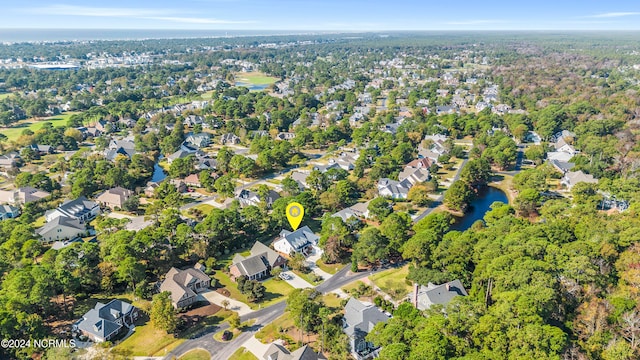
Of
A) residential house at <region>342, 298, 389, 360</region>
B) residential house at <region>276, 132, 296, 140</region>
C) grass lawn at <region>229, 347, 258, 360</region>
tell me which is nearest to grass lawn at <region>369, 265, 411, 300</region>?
residential house at <region>342, 298, 389, 360</region>

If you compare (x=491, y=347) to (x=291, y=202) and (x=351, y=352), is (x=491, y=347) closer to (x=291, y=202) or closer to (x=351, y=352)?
(x=351, y=352)

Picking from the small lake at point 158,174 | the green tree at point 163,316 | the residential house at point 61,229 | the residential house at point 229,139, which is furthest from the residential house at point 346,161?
the green tree at point 163,316

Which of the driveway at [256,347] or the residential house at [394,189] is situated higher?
the residential house at [394,189]

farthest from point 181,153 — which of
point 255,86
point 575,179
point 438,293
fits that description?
point 255,86

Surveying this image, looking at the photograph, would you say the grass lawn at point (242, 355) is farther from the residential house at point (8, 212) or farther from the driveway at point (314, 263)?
the residential house at point (8, 212)

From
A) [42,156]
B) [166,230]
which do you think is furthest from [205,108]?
[166,230]

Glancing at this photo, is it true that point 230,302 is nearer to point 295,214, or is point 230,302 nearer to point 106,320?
point 106,320
